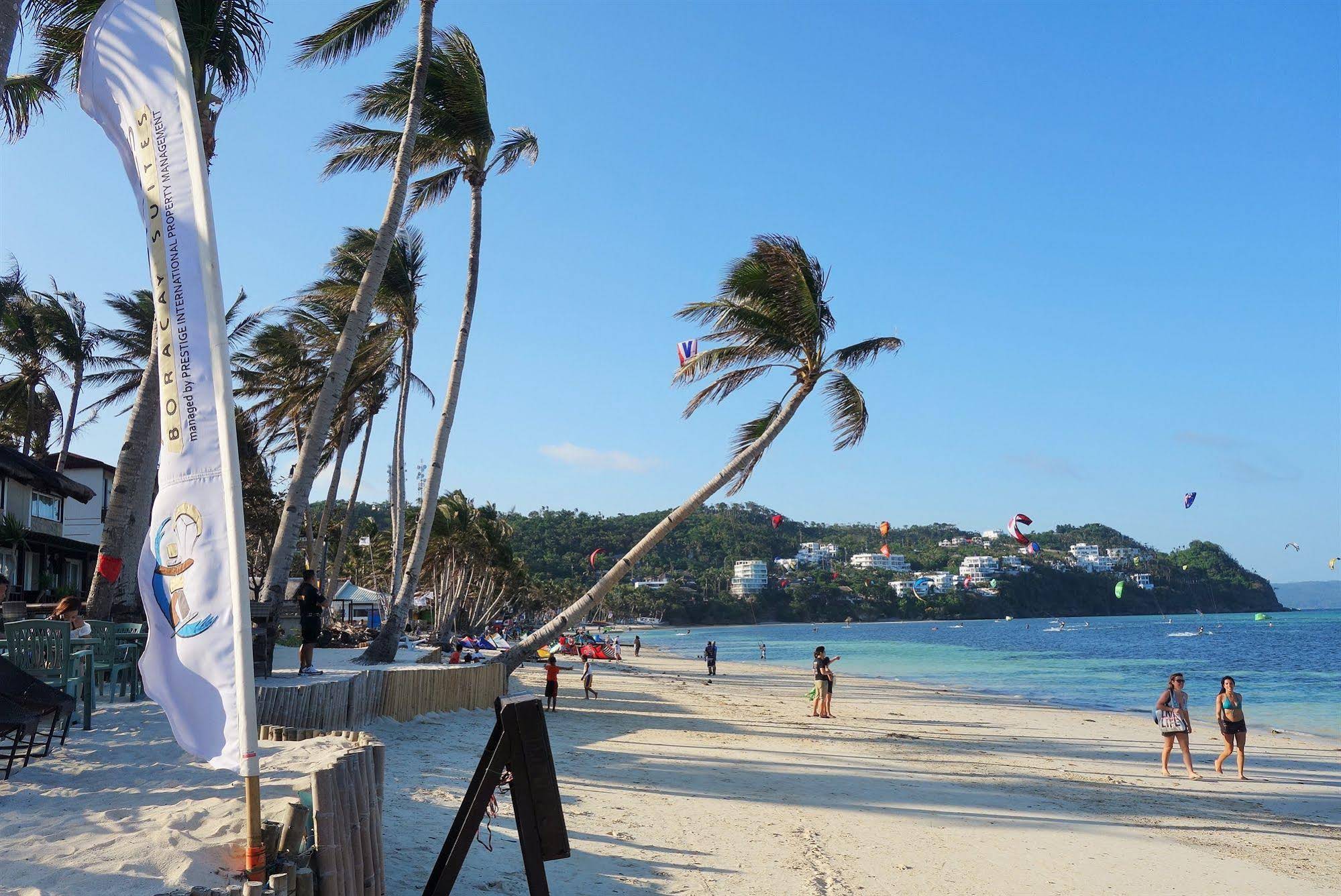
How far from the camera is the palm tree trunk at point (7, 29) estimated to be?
8141 mm

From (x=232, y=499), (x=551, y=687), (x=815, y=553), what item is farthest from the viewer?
(x=815, y=553)

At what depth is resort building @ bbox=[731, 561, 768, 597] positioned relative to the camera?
495 ft

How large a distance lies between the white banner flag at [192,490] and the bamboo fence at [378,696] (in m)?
2.97

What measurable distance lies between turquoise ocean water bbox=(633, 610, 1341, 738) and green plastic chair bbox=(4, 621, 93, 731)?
24.0 metres

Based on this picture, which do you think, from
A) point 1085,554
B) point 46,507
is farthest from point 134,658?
point 1085,554

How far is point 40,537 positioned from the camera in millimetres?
23422

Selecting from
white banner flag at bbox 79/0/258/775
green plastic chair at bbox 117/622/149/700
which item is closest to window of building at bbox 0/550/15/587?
green plastic chair at bbox 117/622/149/700

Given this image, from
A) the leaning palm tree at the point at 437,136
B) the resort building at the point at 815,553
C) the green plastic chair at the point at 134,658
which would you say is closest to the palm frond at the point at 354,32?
the leaning palm tree at the point at 437,136

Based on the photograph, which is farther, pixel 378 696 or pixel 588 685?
pixel 588 685

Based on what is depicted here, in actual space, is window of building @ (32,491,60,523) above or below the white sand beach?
above

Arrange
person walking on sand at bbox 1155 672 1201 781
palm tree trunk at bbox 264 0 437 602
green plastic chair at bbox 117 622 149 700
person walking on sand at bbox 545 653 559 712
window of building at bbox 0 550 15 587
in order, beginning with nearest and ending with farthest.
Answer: green plastic chair at bbox 117 622 149 700, palm tree trunk at bbox 264 0 437 602, person walking on sand at bbox 1155 672 1201 781, person walking on sand at bbox 545 653 559 712, window of building at bbox 0 550 15 587

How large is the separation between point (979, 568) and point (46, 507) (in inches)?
5688

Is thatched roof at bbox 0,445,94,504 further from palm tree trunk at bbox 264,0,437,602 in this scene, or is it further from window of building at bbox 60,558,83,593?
window of building at bbox 60,558,83,593

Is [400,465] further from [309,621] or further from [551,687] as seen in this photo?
[309,621]
